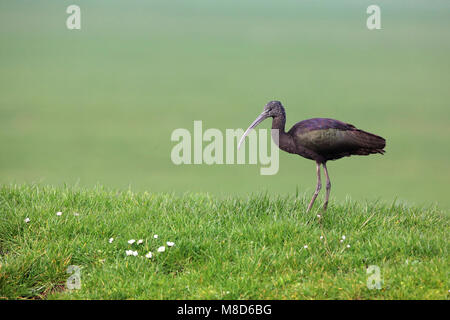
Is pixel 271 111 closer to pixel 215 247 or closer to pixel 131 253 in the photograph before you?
pixel 215 247

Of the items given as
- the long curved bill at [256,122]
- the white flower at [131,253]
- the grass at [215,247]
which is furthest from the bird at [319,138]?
the white flower at [131,253]

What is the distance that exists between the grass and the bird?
2.65 feet

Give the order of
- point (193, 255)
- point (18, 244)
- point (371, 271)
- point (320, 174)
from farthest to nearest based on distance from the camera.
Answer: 1. point (320, 174)
2. point (18, 244)
3. point (193, 255)
4. point (371, 271)

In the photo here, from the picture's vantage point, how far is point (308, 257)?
6125 mm

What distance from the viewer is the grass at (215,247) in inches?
222

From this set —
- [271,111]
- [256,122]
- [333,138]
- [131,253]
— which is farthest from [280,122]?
[131,253]

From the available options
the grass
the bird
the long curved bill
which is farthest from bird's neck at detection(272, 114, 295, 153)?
the grass

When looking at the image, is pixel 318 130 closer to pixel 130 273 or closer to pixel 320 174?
pixel 320 174

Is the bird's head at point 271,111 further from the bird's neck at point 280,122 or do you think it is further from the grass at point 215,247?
the grass at point 215,247

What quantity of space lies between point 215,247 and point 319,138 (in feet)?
6.16

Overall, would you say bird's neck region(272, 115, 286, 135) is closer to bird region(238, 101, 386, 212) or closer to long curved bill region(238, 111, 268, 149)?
bird region(238, 101, 386, 212)

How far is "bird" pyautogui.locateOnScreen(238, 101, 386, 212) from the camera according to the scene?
6.78 m
